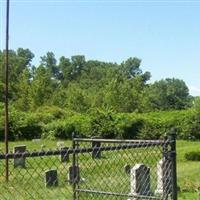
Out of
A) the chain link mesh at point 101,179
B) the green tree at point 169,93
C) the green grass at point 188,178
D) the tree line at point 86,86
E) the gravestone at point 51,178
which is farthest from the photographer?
the green tree at point 169,93

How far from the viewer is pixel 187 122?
120 ft

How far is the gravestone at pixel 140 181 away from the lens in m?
8.46

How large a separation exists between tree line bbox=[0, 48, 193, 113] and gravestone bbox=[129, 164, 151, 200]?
40802mm

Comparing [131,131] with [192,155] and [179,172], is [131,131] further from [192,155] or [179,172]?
[179,172]

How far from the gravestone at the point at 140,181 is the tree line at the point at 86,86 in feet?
134

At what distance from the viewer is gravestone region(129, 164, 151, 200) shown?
8461 millimetres

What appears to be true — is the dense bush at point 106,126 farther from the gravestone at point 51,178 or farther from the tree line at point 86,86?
the gravestone at point 51,178

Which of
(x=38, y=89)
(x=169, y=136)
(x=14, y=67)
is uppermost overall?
(x=14, y=67)

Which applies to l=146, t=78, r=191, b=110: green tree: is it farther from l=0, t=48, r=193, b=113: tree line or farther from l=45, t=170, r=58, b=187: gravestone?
l=45, t=170, r=58, b=187: gravestone

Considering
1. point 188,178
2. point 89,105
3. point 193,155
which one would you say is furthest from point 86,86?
point 188,178

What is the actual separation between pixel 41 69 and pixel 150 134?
889 inches

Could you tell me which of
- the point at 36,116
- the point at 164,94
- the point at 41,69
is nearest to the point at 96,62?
the point at 164,94

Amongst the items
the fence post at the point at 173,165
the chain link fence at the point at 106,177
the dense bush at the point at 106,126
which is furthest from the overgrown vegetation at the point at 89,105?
the fence post at the point at 173,165

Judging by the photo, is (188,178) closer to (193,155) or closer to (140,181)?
(140,181)
